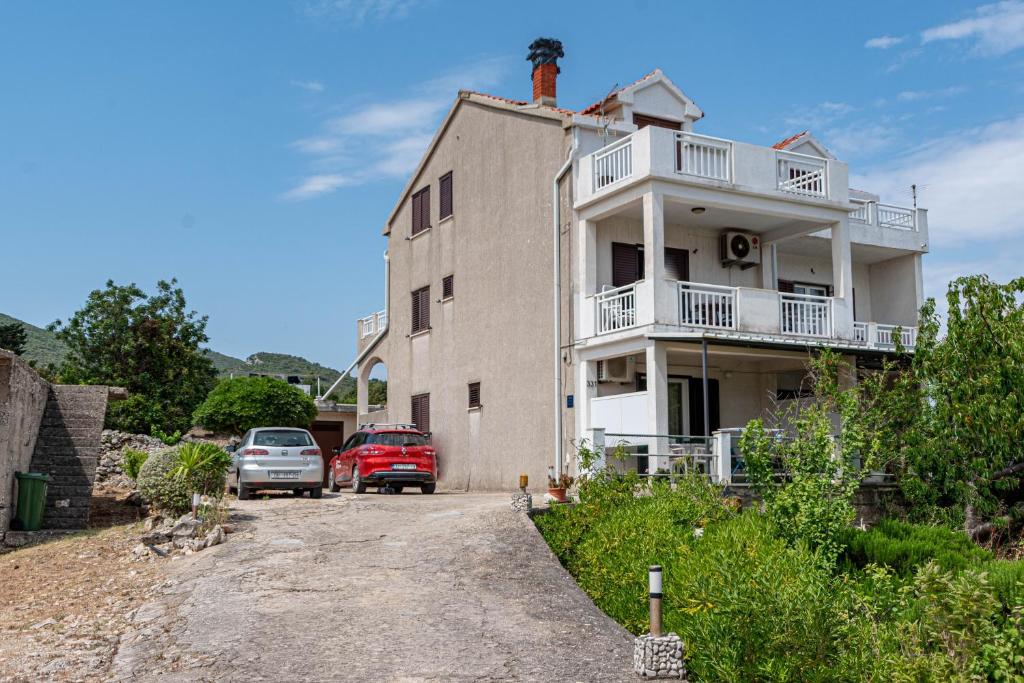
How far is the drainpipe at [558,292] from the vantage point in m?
21.6

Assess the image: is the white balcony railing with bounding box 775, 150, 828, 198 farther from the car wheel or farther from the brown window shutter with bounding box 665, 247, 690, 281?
the car wheel

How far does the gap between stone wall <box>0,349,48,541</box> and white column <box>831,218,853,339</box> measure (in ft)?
50.9

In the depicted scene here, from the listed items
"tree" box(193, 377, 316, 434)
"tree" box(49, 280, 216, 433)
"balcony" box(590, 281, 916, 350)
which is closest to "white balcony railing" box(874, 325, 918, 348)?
"balcony" box(590, 281, 916, 350)

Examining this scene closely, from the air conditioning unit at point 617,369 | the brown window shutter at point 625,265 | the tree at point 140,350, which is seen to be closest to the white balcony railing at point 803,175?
the brown window shutter at point 625,265

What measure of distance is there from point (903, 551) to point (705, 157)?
1015 centimetres

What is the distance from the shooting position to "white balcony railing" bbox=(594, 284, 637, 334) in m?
20.6

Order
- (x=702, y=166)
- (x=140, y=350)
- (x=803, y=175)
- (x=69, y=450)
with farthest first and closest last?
(x=140, y=350) → (x=803, y=175) → (x=702, y=166) → (x=69, y=450)

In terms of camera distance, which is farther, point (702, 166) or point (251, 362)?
point (251, 362)

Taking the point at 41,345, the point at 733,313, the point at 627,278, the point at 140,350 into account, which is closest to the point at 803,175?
the point at 733,313

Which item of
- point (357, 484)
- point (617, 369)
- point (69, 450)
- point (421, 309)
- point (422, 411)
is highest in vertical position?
point (421, 309)

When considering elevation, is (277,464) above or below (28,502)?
above

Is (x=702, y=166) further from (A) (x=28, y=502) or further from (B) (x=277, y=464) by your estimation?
(A) (x=28, y=502)

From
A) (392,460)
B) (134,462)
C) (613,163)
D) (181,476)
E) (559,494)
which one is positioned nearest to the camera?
(181,476)

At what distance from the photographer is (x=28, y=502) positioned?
16656 millimetres
